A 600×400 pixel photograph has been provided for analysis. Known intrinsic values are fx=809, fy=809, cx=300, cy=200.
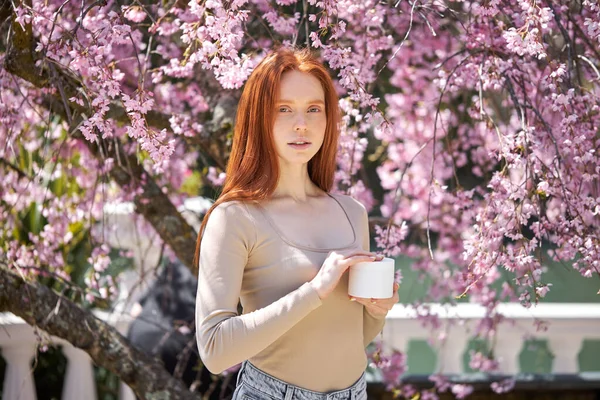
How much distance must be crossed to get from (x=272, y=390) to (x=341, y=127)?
1006 millimetres

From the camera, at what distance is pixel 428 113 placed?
4.37m

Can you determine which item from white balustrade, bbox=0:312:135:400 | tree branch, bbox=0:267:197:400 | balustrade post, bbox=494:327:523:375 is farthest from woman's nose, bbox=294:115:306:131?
balustrade post, bbox=494:327:523:375

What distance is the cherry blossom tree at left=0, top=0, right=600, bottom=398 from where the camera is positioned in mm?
2039

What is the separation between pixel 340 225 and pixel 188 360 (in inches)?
63.5

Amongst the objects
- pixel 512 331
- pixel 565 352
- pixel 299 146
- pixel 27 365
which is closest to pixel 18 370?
pixel 27 365

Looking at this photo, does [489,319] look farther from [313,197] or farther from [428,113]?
[313,197]

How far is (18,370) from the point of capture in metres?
3.42

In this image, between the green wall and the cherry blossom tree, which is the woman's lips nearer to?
the cherry blossom tree

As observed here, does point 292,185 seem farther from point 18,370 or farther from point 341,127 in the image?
point 18,370

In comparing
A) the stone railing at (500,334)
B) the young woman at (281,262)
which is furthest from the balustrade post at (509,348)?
the young woman at (281,262)

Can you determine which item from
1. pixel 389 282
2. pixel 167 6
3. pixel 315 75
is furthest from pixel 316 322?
pixel 167 6

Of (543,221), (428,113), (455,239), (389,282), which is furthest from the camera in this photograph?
(428,113)

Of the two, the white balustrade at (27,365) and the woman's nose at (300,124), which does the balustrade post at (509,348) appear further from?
the woman's nose at (300,124)

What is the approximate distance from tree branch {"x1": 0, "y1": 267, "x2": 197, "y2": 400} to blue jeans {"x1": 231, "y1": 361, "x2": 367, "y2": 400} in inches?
35.6
